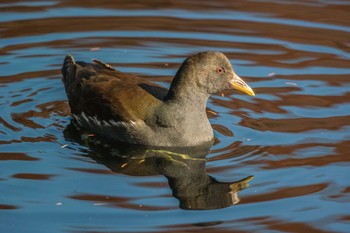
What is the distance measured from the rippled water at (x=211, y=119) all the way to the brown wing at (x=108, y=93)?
13.8 inches

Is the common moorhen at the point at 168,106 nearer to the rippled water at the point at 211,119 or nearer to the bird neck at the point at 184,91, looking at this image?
the bird neck at the point at 184,91

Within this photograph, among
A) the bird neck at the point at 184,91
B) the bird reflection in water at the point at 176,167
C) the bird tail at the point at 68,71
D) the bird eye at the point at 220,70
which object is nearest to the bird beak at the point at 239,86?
the bird eye at the point at 220,70

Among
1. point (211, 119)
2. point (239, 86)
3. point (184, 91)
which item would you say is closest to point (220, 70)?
point (239, 86)

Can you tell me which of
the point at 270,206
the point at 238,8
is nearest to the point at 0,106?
the point at 270,206

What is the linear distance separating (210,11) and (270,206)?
21.5 ft

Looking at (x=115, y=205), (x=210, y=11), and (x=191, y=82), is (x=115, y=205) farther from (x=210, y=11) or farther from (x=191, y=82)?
(x=210, y=11)

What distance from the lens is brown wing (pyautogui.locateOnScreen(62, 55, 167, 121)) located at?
9500 millimetres

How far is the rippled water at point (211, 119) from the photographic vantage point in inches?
299

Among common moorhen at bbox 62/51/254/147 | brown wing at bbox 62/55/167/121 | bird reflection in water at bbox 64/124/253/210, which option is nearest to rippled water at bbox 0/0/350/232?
bird reflection in water at bbox 64/124/253/210

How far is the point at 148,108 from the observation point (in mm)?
9477

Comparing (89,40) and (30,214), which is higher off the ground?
(89,40)

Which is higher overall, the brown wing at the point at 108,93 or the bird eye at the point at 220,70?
the bird eye at the point at 220,70

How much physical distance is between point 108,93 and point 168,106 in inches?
28.9

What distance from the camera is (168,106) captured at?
943cm
